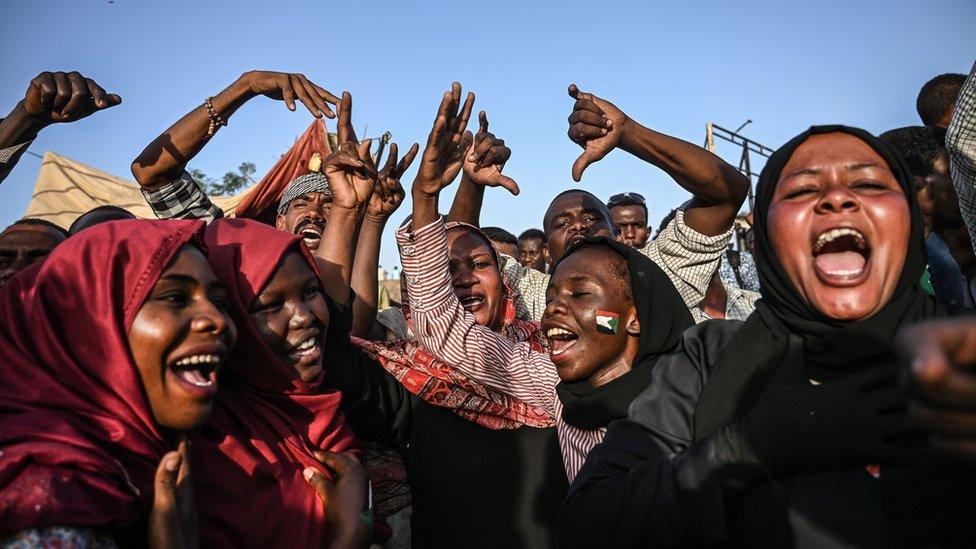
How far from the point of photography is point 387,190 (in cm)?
371

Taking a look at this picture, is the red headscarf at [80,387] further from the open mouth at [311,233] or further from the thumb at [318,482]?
the open mouth at [311,233]

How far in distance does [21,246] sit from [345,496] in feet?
6.72

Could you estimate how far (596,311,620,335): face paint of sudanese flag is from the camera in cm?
303

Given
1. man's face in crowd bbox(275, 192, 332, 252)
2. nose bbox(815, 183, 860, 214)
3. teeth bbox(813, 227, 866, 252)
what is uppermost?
nose bbox(815, 183, 860, 214)

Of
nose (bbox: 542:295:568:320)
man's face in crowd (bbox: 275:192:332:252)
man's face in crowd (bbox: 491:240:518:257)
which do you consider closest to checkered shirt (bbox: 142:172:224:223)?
man's face in crowd (bbox: 275:192:332:252)

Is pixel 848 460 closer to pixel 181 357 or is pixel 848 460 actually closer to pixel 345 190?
pixel 181 357

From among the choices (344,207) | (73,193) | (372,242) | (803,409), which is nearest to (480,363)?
(372,242)

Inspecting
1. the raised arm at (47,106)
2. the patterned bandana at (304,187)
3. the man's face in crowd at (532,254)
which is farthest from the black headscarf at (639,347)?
→ the man's face in crowd at (532,254)

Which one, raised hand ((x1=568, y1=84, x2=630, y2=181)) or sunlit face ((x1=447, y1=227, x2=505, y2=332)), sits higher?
raised hand ((x1=568, y1=84, x2=630, y2=181))

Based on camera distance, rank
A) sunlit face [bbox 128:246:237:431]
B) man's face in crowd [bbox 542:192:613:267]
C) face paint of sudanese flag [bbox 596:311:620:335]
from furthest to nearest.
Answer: man's face in crowd [bbox 542:192:613:267] → face paint of sudanese flag [bbox 596:311:620:335] → sunlit face [bbox 128:246:237:431]

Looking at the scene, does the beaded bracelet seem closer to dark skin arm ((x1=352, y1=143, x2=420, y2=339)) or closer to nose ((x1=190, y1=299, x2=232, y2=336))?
dark skin arm ((x1=352, y1=143, x2=420, y2=339))

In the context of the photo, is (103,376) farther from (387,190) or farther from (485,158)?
(485,158)

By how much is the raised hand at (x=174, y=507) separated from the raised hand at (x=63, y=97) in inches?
85.9

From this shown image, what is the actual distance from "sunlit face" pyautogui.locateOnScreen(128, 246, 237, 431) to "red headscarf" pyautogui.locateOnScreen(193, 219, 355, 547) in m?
0.19
